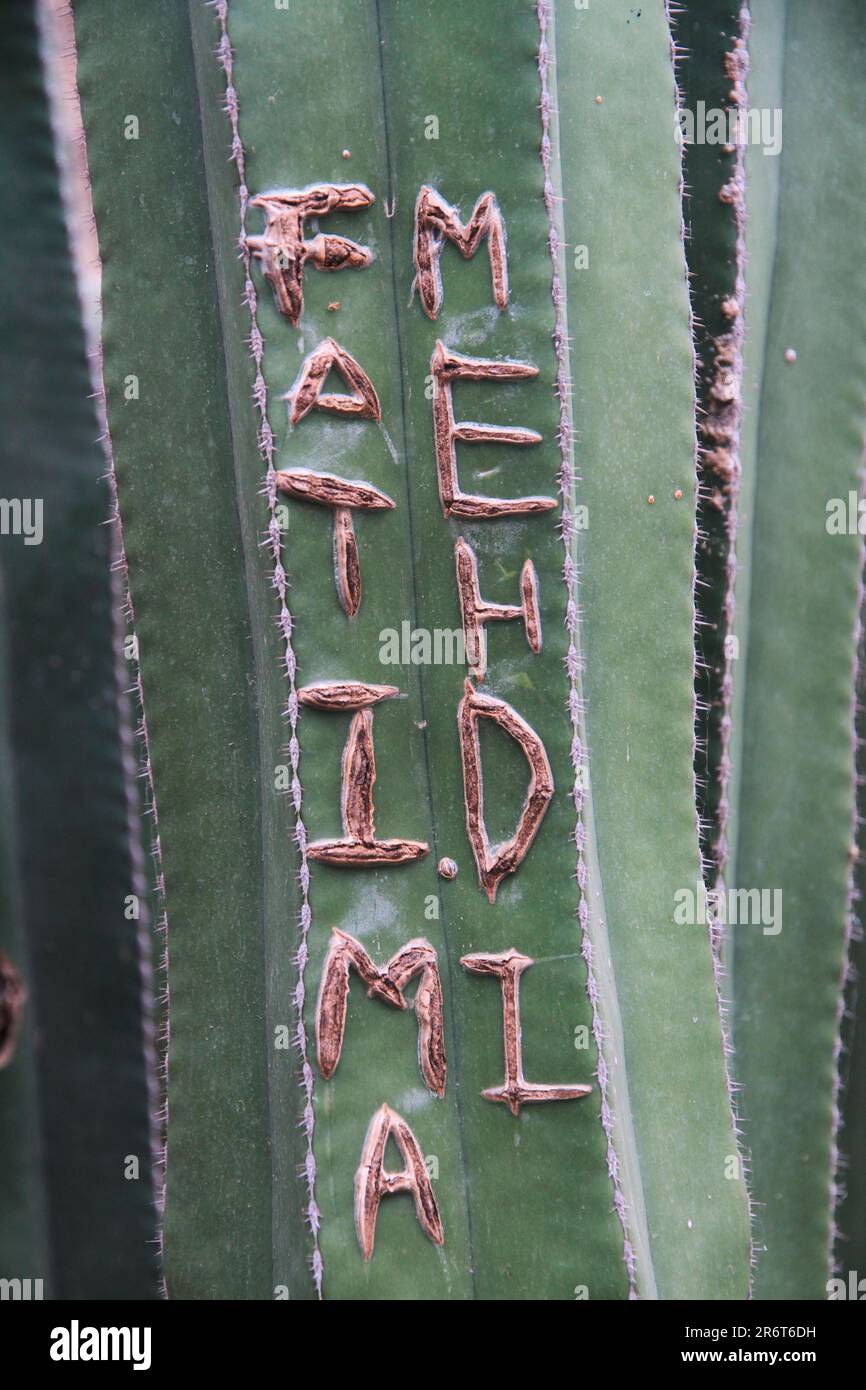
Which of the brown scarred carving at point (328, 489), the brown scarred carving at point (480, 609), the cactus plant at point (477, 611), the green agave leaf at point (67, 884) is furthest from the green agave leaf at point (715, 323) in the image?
the green agave leaf at point (67, 884)

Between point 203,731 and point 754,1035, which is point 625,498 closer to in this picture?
point 203,731

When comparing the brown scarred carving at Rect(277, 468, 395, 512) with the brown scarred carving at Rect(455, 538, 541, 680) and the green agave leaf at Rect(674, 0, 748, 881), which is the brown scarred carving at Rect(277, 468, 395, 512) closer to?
the brown scarred carving at Rect(455, 538, 541, 680)

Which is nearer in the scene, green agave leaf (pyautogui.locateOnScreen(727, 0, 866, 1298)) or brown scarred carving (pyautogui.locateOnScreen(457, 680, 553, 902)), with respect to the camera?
brown scarred carving (pyautogui.locateOnScreen(457, 680, 553, 902))

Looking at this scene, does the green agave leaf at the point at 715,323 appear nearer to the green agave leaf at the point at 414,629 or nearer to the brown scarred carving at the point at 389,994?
the green agave leaf at the point at 414,629

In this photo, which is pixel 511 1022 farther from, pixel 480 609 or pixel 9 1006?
pixel 9 1006

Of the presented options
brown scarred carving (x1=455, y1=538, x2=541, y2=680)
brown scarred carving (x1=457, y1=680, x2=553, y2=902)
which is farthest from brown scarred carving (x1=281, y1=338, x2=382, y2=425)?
brown scarred carving (x1=457, y1=680, x2=553, y2=902)

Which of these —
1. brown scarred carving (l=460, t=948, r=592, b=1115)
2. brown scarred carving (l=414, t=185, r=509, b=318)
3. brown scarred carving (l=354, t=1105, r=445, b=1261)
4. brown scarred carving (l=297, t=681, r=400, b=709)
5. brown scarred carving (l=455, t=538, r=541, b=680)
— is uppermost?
brown scarred carving (l=414, t=185, r=509, b=318)

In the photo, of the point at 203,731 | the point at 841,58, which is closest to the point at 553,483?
the point at 203,731
